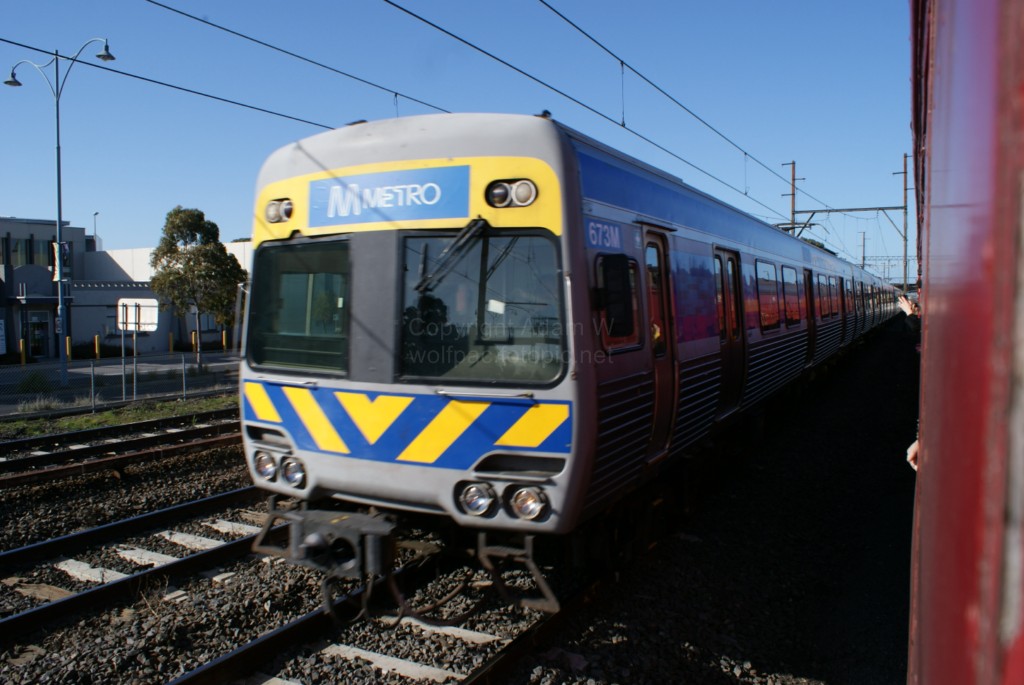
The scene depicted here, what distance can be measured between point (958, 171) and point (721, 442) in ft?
24.6

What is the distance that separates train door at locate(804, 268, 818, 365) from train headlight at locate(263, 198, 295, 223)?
33.3ft

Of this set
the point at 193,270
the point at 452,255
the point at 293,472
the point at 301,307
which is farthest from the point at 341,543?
the point at 193,270

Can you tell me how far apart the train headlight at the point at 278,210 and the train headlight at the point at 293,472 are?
1580 mm

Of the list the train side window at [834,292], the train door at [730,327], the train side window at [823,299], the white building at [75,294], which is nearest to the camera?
the train door at [730,327]

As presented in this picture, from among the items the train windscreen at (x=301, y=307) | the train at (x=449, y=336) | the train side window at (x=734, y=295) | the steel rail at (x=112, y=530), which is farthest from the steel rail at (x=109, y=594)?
the train side window at (x=734, y=295)

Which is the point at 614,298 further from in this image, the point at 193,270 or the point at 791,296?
the point at 193,270

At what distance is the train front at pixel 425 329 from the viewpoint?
423cm

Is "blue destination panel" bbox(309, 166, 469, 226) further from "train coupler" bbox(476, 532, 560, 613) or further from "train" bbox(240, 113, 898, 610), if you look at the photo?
"train coupler" bbox(476, 532, 560, 613)

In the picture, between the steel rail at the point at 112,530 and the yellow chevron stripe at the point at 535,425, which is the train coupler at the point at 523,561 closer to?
the yellow chevron stripe at the point at 535,425

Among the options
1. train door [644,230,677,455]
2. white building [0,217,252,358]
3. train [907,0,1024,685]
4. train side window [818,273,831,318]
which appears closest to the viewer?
train [907,0,1024,685]

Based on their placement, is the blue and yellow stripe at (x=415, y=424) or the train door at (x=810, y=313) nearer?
the blue and yellow stripe at (x=415, y=424)

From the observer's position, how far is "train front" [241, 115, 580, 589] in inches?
166

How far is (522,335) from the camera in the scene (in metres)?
4.30

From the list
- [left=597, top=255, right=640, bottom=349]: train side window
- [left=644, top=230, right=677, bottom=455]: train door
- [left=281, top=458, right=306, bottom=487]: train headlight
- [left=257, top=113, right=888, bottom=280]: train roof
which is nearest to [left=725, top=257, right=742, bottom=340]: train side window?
[left=644, top=230, right=677, bottom=455]: train door
